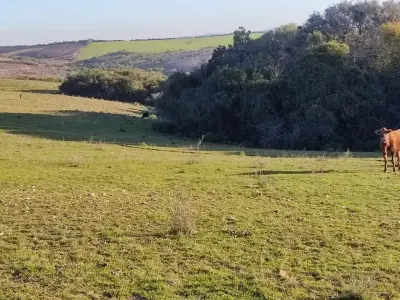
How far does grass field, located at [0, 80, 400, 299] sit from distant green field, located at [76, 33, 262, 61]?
122287 millimetres

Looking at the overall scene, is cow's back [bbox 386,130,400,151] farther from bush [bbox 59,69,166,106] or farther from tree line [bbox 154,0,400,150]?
bush [bbox 59,69,166,106]

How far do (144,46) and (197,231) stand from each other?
14506 centimetres

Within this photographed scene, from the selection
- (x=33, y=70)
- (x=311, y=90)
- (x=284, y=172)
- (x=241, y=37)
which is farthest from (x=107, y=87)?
(x=284, y=172)

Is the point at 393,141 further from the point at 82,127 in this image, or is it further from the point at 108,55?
the point at 108,55

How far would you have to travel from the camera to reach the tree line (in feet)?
116

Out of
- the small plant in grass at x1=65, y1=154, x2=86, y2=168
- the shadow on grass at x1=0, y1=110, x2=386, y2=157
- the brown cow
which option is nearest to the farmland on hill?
the shadow on grass at x1=0, y1=110, x2=386, y2=157

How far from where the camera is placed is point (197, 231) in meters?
10.6

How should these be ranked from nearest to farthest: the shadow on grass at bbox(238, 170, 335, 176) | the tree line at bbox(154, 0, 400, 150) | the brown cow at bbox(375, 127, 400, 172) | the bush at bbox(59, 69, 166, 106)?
1. the brown cow at bbox(375, 127, 400, 172)
2. the shadow on grass at bbox(238, 170, 335, 176)
3. the tree line at bbox(154, 0, 400, 150)
4. the bush at bbox(59, 69, 166, 106)

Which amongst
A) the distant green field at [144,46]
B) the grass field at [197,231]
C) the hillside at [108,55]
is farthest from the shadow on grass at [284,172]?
the distant green field at [144,46]

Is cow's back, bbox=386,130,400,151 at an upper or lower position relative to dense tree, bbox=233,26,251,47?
lower

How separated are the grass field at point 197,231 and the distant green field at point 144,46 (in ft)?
401

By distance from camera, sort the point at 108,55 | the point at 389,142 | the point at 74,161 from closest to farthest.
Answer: the point at 389,142
the point at 74,161
the point at 108,55

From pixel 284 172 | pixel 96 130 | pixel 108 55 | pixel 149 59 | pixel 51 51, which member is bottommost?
pixel 284 172

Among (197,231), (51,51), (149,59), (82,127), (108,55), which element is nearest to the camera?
(197,231)
